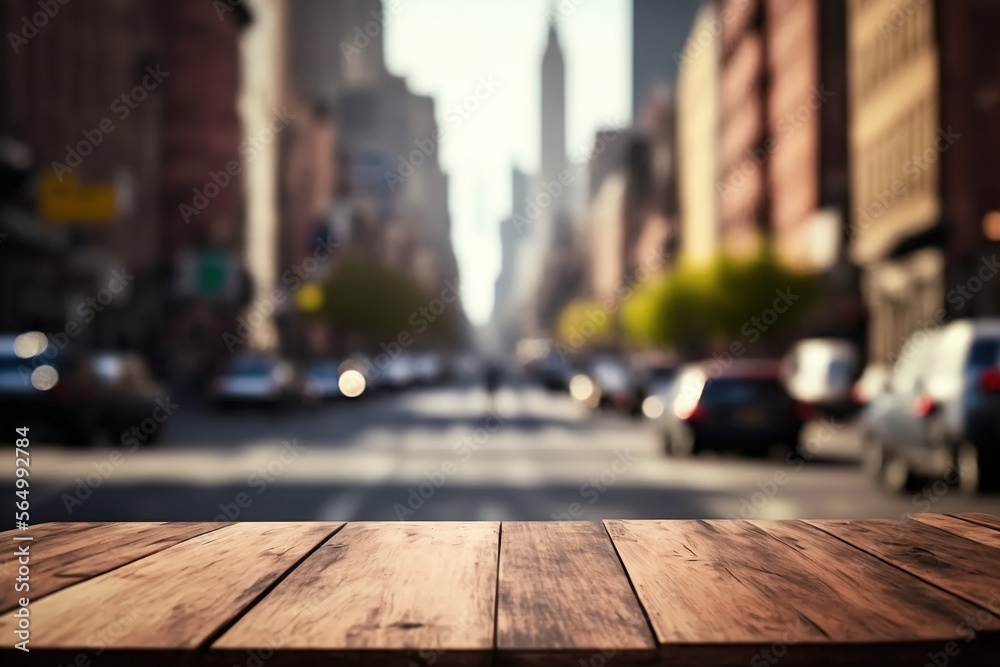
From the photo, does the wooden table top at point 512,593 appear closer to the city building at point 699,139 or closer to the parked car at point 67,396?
the parked car at point 67,396

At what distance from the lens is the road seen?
44.2 ft

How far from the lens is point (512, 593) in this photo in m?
2.93

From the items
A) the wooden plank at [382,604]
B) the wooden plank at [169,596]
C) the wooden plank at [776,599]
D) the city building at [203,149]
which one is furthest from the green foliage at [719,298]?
the wooden plank at [169,596]

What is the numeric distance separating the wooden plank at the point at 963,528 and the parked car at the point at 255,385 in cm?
3720

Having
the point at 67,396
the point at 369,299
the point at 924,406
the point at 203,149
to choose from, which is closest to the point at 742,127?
the point at 203,149

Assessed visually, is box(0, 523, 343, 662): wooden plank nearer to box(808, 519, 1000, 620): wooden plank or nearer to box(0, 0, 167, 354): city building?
box(808, 519, 1000, 620): wooden plank

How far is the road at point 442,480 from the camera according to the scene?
1346 cm

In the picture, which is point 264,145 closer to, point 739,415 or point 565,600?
point 739,415

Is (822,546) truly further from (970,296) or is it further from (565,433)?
(970,296)

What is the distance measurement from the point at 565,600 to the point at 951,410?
38.6 ft

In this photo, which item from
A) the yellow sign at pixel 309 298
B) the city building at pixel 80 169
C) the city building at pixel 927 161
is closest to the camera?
the city building at pixel 80 169

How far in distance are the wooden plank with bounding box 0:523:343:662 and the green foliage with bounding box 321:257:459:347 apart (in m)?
98.5

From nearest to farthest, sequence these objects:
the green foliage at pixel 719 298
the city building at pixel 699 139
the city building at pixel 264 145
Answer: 1. the green foliage at pixel 719 298
2. the city building at pixel 264 145
3. the city building at pixel 699 139

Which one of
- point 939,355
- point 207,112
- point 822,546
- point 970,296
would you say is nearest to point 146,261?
point 207,112
